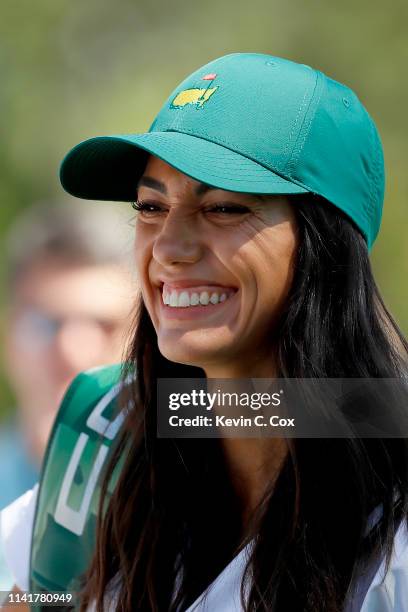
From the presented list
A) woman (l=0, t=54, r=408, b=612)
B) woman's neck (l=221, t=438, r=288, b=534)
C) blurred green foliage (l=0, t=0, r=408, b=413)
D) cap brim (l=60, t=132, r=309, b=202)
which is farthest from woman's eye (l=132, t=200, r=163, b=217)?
blurred green foliage (l=0, t=0, r=408, b=413)

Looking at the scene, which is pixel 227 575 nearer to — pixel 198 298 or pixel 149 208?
pixel 198 298

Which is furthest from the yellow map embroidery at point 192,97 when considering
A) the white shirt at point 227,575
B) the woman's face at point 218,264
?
the white shirt at point 227,575

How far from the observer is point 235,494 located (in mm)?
2211

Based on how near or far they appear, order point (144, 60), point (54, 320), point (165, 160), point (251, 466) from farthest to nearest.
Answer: point (144, 60) → point (54, 320) → point (251, 466) → point (165, 160)

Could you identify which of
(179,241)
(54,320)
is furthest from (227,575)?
(54,320)

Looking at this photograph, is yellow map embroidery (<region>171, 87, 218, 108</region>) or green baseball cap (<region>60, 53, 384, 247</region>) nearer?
green baseball cap (<region>60, 53, 384, 247</region>)

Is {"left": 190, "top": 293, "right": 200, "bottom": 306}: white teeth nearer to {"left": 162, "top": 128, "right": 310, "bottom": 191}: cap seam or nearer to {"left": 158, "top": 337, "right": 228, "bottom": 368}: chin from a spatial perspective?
{"left": 158, "top": 337, "right": 228, "bottom": 368}: chin

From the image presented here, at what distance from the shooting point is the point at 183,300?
6.61 ft

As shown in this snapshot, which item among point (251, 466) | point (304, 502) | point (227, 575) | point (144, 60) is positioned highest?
point (144, 60)

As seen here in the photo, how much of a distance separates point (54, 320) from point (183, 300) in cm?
186

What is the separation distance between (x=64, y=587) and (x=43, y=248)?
5.95 ft

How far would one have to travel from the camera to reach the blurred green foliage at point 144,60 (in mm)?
7859

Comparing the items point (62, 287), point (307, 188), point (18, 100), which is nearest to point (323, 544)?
point (307, 188)

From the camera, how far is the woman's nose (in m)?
1.97
